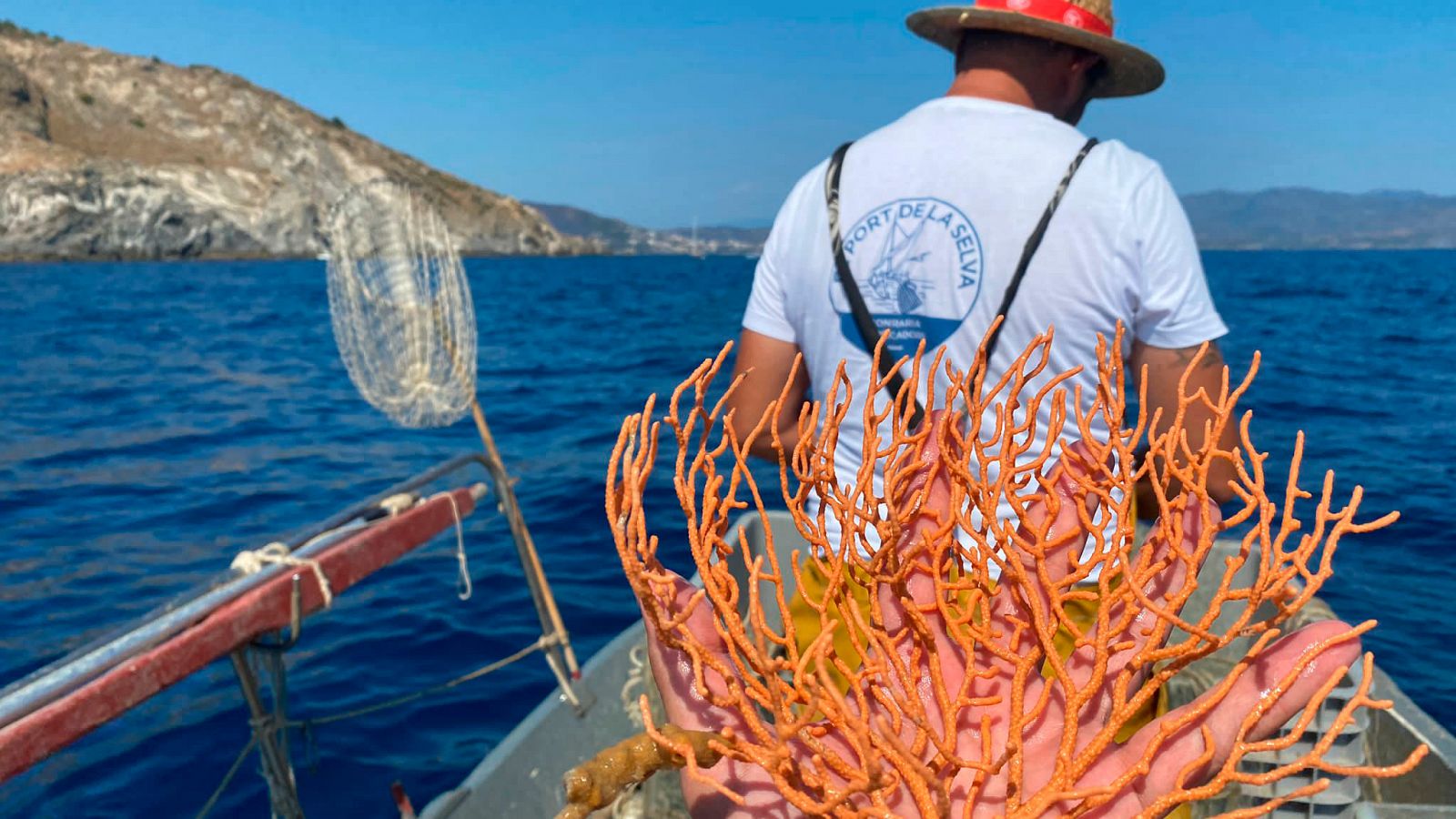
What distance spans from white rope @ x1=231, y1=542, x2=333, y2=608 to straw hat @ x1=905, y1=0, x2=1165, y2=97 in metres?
2.50

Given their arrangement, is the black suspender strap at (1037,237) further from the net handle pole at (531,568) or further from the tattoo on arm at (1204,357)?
the net handle pole at (531,568)

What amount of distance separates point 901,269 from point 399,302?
3.08m

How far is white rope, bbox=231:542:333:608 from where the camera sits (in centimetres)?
307

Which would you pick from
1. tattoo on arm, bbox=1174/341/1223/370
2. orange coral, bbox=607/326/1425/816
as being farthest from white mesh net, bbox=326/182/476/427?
orange coral, bbox=607/326/1425/816

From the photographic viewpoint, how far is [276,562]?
3.10 meters

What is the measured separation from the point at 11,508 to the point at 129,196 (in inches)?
3370

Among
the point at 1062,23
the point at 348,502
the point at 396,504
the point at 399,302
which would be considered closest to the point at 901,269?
the point at 1062,23

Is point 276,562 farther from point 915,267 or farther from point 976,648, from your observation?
point 976,648

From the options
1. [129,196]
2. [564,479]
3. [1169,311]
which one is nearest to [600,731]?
[1169,311]

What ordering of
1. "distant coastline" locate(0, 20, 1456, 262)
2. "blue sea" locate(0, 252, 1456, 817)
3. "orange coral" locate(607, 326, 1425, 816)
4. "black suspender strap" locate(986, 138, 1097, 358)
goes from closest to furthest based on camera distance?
"orange coral" locate(607, 326, 1425, 816) < "black suspender strap" locate(986, 138, 1097, 358) < "blue sea" locate(0, 252, 1456, 817) < "distant coastline" locate(0, 20, 1456, 262)

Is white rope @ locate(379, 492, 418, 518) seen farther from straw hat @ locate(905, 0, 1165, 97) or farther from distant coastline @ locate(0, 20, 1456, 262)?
distant coastline @ locate(0, 20, 1456, 262)

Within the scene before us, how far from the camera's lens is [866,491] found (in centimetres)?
125

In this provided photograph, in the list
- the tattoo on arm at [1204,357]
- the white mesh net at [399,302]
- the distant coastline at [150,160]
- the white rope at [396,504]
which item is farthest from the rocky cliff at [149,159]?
the tattoo on arm at [1204,357]

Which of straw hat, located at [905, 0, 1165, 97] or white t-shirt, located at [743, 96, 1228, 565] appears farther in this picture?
straw hat, located at [905, 0, 1165, 97]
